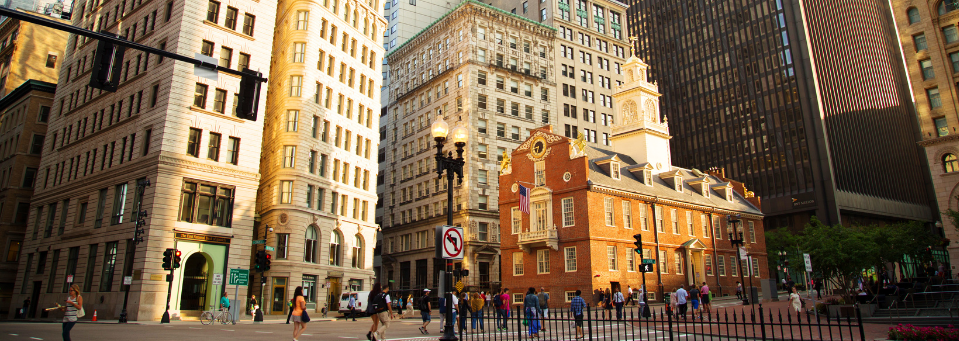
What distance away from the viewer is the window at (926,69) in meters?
Answer: 49.1

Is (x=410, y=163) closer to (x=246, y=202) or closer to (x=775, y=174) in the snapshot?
(x=246, y=202)

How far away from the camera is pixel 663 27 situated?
396 ft

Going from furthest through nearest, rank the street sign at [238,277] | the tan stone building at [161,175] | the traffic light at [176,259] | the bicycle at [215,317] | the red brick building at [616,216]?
the red brick building at [616,216] → the tan stone building at [161,175] → the street sign at [238,277] → the traffic light at [176,259] → the bicycle at [215,317]

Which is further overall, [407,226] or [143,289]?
[407,226]

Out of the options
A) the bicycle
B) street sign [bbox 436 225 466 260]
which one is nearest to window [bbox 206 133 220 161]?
the bicycle

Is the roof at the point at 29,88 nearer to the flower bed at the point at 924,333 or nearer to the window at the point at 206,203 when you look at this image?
the window at the point at 206,203

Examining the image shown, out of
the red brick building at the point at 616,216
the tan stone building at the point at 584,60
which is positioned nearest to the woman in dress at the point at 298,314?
the red brick building at the point at 616,216

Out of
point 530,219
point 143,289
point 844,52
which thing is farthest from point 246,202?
point 844,52

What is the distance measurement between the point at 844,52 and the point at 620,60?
52740mm

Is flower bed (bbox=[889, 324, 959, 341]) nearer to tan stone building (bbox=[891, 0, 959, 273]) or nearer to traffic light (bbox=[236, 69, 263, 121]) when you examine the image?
traffic light (bbox=[236, 69, 263, 121])

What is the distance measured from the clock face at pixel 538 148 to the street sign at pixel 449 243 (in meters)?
34.9

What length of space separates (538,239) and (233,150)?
23.4 meters

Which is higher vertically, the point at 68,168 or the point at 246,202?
the point at 68,168

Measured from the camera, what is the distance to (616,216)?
1871 inches
